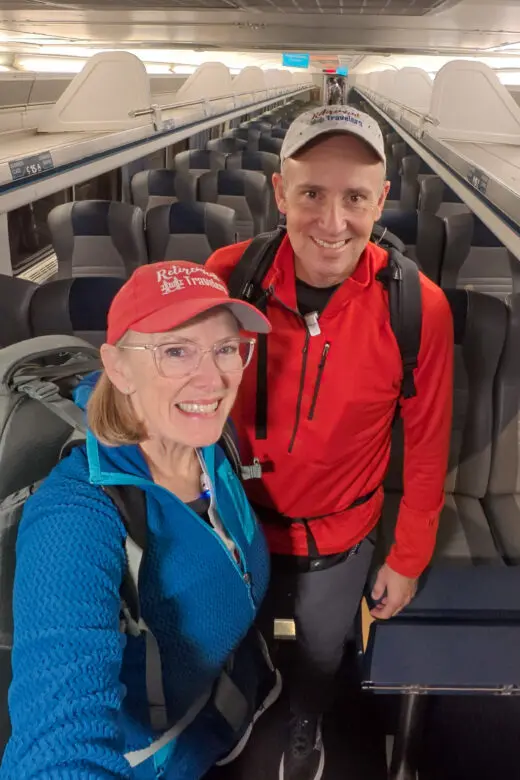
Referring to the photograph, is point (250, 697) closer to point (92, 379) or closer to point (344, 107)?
point (92, 379)

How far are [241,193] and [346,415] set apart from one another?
436 centimetres

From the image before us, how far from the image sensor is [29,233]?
5.14m

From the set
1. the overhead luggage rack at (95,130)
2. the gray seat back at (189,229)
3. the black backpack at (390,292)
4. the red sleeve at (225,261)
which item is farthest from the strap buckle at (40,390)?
the gray seat back at (189,229)

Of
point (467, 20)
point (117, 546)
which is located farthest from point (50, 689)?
point (467, 20)

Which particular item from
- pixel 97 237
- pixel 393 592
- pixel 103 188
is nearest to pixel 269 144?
pixel 103 188

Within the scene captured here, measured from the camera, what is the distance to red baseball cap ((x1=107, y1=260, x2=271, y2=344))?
104cm

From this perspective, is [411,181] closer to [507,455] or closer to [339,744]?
[507,455]

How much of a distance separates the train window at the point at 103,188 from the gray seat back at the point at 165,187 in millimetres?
962

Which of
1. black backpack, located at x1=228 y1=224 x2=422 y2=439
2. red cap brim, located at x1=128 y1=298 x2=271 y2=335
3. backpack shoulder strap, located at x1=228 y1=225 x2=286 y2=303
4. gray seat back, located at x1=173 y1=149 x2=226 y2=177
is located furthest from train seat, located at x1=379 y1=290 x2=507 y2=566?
gray seat back, located at x1=173 y1=149 x2=226 y2=177

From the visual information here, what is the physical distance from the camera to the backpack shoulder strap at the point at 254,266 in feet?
4.83

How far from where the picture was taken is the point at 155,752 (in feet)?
4.09

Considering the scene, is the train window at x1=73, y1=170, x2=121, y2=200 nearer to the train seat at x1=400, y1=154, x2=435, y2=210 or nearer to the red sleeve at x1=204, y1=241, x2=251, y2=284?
the train seat at x1=400, y1=154, x2=435, y2=210

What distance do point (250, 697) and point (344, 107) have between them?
1510 mm

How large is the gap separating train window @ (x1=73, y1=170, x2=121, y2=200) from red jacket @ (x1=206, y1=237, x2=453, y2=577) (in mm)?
5015
